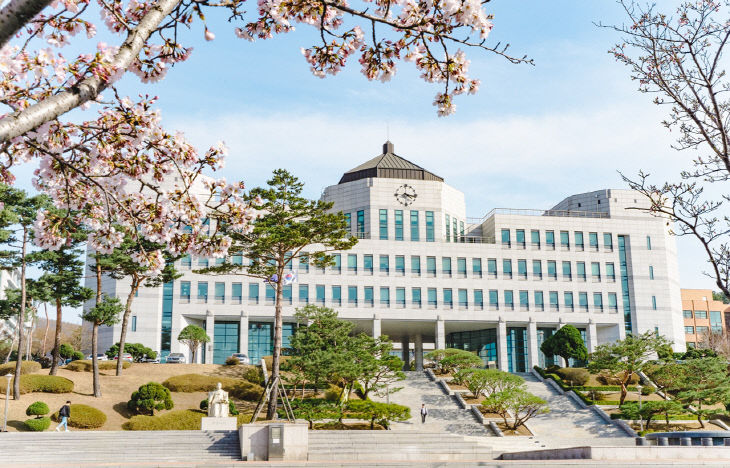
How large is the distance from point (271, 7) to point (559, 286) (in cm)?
6203

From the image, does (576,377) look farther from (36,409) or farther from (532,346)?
(36,409)

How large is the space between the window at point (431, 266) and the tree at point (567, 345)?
12.3 m

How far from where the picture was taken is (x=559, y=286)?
66312 millimetres

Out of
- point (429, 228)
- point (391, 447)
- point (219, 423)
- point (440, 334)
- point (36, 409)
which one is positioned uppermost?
point (429, 228)

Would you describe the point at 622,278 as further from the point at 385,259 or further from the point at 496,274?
the point at 385,259

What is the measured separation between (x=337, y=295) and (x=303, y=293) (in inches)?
121

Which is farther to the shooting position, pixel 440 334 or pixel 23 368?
pixel 440 334

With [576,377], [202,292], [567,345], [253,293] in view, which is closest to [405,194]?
[253,293]

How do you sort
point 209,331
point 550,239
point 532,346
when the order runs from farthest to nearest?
point 550,239, point 532,346, point 209,331

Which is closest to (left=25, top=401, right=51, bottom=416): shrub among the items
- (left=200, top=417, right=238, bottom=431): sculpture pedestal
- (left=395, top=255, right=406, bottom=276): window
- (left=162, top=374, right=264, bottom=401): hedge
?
(left=200, top=417, right=238, bottom=431): sculpture pedestal

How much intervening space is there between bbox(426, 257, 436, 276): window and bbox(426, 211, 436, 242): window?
196 centimetres

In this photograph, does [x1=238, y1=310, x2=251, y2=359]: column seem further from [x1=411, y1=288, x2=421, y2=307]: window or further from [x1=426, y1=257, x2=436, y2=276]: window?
[x1=426, y1=257, x2=436, y2=276]: window

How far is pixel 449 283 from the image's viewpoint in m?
64.7

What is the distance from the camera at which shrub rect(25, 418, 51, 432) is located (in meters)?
33.1
